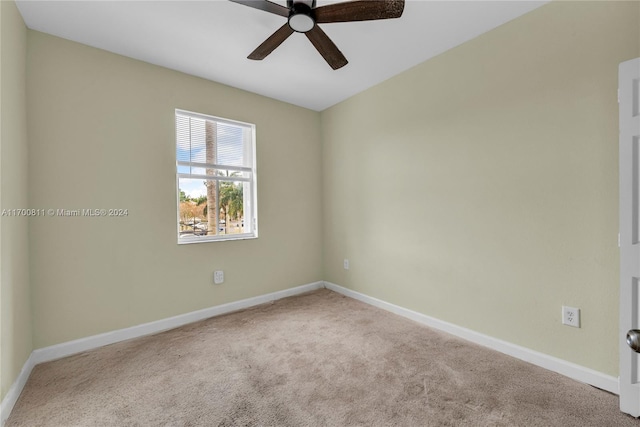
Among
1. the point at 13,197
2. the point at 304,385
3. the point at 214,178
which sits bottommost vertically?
the point at 304,385

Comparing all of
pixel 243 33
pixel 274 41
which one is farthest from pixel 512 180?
pixel 243 33

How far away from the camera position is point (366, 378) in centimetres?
183

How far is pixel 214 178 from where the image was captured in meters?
3.03

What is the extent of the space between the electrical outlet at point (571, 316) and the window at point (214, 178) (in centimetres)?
290

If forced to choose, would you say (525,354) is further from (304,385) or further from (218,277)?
(218,277)

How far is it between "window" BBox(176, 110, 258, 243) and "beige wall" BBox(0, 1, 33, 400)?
1080 mm

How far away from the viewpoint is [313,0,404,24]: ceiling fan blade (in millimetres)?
1483

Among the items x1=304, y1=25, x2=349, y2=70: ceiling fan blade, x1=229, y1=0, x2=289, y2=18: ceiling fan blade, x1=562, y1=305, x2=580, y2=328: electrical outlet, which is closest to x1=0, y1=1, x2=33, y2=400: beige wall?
x1=229, y1=0, x2=289, y2=18: ceiling fan blade

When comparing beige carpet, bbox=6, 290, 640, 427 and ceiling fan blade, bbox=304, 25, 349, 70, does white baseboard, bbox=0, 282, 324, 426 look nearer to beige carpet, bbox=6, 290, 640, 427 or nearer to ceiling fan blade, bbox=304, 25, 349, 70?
beige carpet, bbox=6, 290, 640, 427

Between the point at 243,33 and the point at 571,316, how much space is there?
10.4 feet

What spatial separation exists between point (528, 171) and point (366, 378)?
6.17 ft

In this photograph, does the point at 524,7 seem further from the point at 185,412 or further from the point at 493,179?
the point at 185,412

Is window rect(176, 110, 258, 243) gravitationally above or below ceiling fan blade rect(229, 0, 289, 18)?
below

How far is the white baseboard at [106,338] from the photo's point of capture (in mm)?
1658
